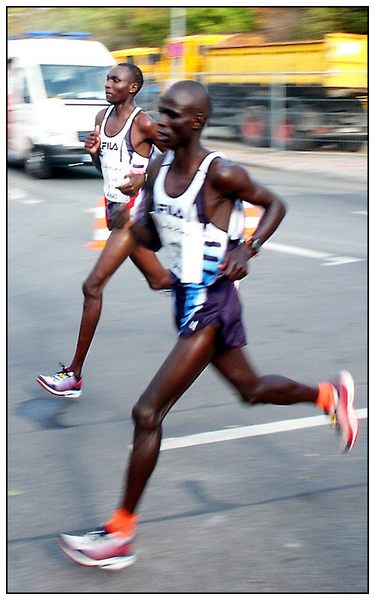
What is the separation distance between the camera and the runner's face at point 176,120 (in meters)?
3.95

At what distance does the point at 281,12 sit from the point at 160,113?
31.1 m

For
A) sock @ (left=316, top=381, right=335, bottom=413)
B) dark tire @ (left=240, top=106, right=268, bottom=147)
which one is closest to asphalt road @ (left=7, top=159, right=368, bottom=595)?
sock @ (left=316, top=381, right=335, bottom=413)

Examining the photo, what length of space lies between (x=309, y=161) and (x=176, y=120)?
16912mm

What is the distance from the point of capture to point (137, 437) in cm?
398

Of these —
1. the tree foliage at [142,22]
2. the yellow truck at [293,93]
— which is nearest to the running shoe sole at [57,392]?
the yellow truck at [293,93]

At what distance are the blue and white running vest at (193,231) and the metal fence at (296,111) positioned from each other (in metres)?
16.1

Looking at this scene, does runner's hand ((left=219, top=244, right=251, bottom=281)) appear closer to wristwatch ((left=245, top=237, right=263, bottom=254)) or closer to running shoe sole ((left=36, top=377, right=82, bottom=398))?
wristwatch ((left=245, top=237, right=263, bottom=254))

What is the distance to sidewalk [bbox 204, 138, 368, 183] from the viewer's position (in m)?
18.9

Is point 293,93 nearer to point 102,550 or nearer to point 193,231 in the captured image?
point 193,231

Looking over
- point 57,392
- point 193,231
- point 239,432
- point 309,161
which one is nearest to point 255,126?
point 309,161

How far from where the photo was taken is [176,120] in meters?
3.96

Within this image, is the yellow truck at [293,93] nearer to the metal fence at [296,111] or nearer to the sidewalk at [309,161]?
the metal fence at [296,111]
